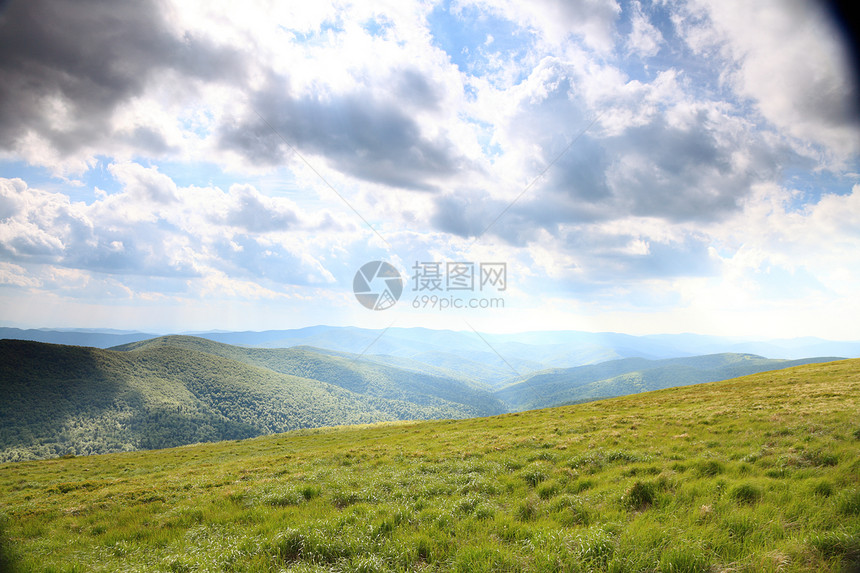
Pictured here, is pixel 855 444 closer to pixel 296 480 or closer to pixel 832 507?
pixel 832 507

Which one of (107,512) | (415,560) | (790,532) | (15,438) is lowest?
(15,438)

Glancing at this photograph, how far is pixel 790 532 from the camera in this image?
6117mm

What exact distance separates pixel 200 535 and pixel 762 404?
29.1 metres

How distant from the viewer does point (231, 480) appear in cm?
1633

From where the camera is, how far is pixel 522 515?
27.0 feet

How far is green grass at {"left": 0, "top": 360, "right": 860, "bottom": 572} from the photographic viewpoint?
5.97 meters

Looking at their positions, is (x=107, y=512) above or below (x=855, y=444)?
below

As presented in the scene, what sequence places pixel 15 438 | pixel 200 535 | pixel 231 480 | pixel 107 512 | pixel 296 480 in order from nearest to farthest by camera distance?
pixel 200 535
pixel 107 512
pixel 296 480
pixel 231 480
pixel 15 438

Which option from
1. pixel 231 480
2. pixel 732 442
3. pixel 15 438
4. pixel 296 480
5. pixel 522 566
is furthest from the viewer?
pixel 15 438

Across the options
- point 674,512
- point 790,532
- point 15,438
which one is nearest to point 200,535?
point 674,512

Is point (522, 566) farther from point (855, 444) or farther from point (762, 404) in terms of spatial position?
point (762, 404)

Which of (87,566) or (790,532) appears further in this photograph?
(87,566)

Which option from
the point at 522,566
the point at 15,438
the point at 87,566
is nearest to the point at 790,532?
the point at 522,566

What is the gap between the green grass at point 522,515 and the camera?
5.97 m
